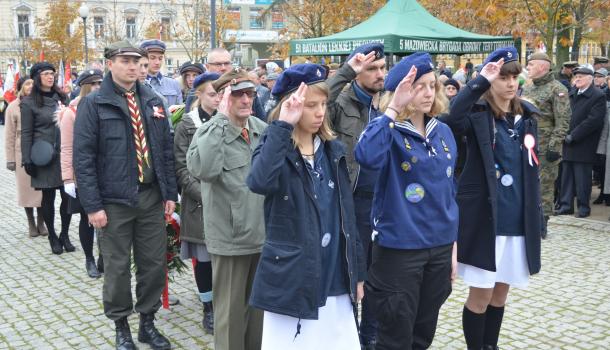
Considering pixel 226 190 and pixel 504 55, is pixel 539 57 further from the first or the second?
pixel 226 190

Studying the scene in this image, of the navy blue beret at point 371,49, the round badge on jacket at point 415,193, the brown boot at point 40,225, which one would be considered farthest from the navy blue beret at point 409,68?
the brown boot at point 40,225

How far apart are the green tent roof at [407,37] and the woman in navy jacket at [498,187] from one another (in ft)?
20.7

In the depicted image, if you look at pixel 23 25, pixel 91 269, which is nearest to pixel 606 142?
pixel 91 269

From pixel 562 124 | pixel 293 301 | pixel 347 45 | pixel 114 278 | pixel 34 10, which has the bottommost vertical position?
pixel 114 278

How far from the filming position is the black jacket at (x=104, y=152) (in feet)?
15.6

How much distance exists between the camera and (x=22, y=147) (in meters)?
8.32

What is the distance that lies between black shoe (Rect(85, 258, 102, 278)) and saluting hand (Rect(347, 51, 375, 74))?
4119 mm

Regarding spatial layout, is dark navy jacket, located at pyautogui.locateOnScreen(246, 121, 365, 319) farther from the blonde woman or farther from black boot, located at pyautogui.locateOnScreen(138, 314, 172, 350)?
the blonde woman

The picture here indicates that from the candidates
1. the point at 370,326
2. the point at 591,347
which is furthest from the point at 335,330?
the point at 591,347

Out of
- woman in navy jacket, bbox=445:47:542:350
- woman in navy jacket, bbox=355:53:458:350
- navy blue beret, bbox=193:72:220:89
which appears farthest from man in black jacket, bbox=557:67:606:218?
woman in navy jacket, bbox=355:53:458:350

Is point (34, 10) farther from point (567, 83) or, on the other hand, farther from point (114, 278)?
point (114, 278)

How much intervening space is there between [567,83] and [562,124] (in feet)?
14.9

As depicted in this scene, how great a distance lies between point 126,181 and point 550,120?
6024 millimetres

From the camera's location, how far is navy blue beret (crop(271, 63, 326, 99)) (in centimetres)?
343
